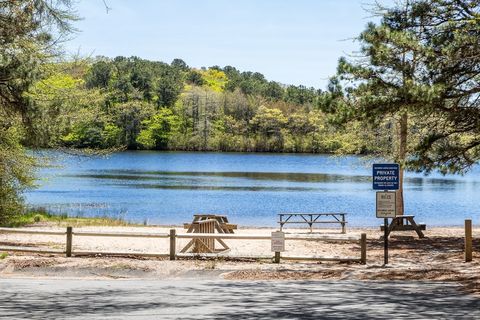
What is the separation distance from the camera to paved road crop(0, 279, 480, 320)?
9992 millimetres

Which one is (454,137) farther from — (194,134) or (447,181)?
(194,134)

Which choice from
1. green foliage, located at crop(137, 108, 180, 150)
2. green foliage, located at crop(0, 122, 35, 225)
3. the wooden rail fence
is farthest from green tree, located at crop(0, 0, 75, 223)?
green foliage, located at crop(137, 108, 180, 150)

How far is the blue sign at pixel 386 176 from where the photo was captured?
16.5 m

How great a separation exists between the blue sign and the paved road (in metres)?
3.07

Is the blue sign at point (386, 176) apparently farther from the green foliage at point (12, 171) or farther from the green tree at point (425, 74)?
the green foliage at point (12, 171)

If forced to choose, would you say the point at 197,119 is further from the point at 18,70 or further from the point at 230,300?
the point at 230,300

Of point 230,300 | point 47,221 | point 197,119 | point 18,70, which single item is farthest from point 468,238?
point 197,119

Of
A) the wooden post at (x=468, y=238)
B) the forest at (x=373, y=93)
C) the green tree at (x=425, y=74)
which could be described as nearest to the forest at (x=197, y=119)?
the forest at (x=373, y=93)

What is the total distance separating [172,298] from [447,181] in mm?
73389

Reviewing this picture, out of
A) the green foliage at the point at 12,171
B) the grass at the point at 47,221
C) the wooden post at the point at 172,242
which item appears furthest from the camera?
the grass at the point at 47,221

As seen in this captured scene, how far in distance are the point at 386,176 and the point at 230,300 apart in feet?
21.7

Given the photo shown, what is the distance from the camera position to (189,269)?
16.4m

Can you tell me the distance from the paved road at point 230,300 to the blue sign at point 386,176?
10.1 ft

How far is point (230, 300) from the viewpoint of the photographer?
11570 millimetres
